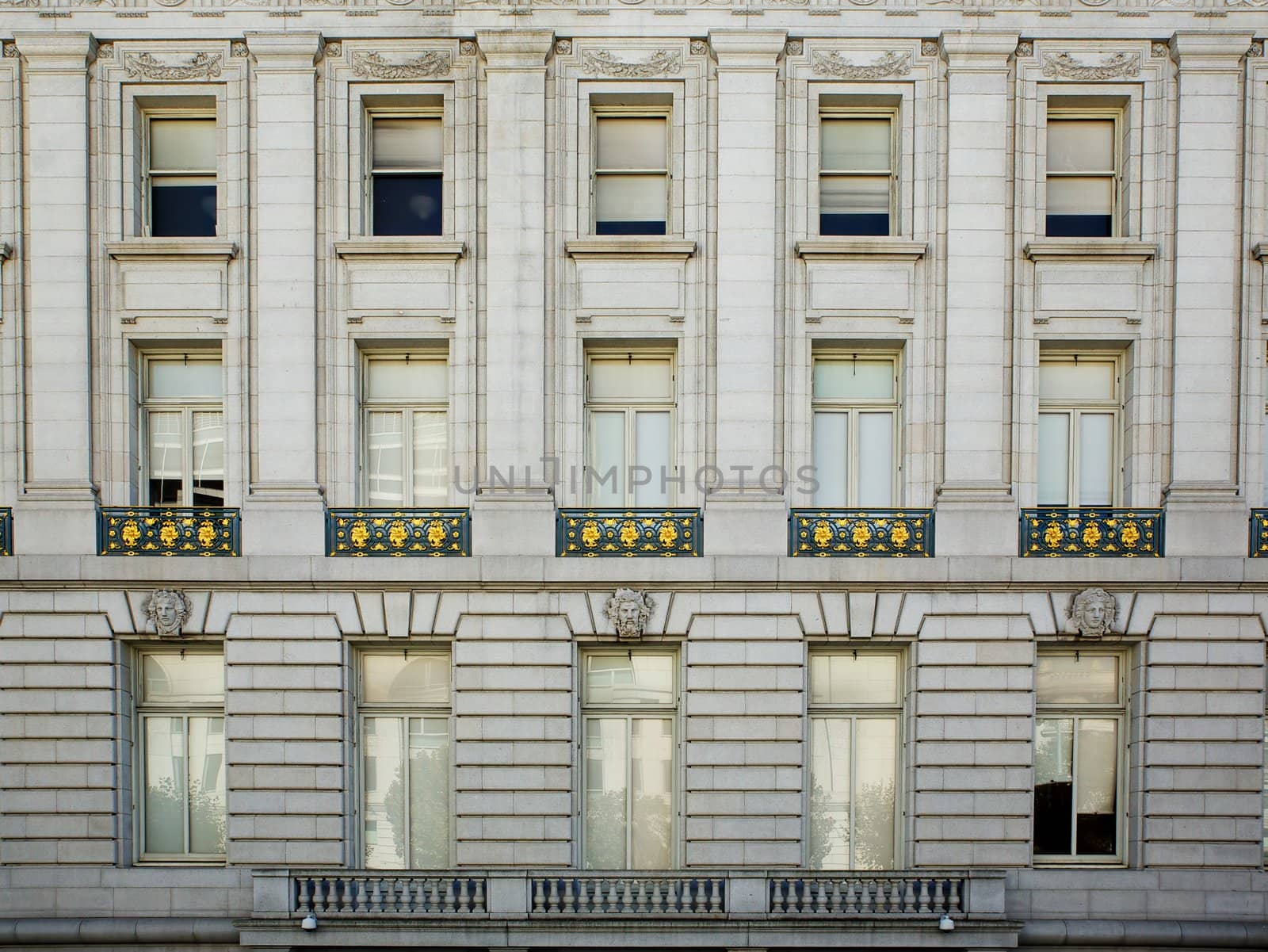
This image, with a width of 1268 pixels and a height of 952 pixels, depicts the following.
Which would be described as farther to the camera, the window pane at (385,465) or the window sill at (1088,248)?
the window pane at (385,465)

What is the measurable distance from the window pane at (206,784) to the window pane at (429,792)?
2.65 metres

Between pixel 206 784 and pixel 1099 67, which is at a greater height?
pixel 1099 67

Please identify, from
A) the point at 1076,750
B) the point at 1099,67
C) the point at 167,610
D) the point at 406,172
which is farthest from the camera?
the point at 406,172

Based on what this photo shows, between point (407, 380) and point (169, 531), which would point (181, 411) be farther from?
point (407, 380)

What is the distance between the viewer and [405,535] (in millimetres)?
14258

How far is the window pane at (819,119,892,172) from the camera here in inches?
591

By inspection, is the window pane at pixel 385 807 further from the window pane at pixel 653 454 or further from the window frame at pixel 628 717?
the window pane at pixel 653 454

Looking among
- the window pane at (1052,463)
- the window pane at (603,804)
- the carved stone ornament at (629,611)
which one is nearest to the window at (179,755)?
the window pane at (603,804)

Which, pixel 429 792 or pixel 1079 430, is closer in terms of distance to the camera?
pixel 429 792

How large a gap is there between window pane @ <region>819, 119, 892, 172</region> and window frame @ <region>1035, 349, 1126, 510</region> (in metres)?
3.58

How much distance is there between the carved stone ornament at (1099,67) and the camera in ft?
47.4

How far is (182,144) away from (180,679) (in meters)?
7.51

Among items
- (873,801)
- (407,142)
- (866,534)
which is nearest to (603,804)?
(873,801)

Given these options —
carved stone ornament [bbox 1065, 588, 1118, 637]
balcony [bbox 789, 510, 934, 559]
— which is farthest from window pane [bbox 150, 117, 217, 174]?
carved stone ornament [bbox 1065, 588, 1118, 637]
